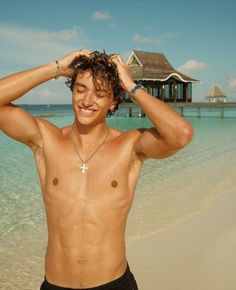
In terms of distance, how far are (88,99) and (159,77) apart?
115 ft

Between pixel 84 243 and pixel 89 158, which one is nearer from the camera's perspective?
pixel 84 243

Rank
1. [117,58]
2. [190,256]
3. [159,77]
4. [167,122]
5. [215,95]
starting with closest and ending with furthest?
[167,122], [117,58], [190,256], [159,77], [215,95]

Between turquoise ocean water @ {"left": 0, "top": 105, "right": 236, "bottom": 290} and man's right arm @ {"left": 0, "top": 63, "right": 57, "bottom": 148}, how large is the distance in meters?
2.95

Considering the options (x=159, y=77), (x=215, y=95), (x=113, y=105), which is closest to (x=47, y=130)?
(x=113, y=105)

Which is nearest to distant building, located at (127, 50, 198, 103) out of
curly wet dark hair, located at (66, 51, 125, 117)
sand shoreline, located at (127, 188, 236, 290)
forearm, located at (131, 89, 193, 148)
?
sand shoreline, located at (127, 188, 236, 290)

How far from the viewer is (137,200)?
8336mm

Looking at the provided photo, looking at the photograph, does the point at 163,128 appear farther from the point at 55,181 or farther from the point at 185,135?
the point at 55,181

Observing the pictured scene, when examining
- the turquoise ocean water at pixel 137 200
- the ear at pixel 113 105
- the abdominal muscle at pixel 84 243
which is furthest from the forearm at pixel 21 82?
the turquoise ocean water at pixel 137 200

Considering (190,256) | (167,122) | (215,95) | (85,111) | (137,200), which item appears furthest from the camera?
(215,95)

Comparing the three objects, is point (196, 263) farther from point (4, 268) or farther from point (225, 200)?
point (225, 200)

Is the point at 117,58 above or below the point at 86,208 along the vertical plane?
above

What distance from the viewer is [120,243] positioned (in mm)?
2326

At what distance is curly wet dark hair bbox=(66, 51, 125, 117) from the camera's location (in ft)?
7.57

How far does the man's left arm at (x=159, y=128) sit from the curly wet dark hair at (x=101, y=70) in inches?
1.9
